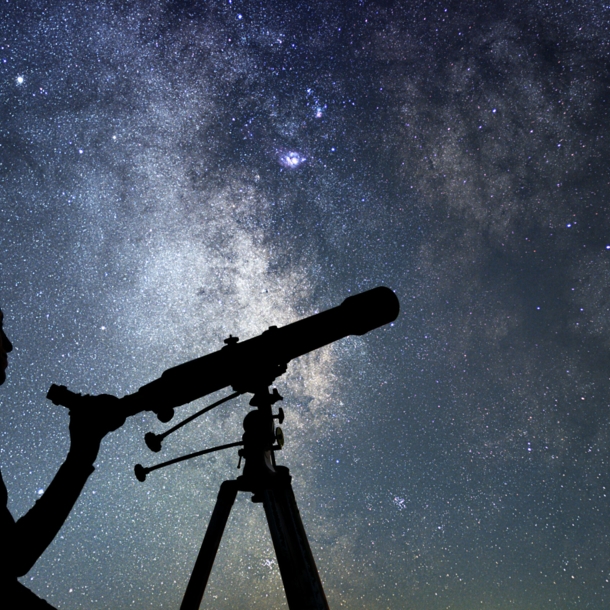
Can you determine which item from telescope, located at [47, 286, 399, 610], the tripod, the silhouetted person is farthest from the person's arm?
the tripod

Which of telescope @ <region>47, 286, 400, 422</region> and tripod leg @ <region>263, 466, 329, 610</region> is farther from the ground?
telescope @ <region>47, 286, 400, 422</region>

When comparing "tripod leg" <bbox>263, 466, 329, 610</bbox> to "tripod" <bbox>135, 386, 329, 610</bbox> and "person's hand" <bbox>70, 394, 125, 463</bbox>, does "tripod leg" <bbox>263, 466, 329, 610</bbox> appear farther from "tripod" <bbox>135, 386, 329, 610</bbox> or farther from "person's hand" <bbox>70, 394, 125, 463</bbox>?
"person's hand" <bbox>70, 394, 125, 463</bbox>

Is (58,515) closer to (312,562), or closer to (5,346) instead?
(5,346)

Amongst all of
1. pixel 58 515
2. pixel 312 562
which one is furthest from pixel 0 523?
pixel 312 562

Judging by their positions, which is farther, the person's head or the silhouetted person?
the person's head

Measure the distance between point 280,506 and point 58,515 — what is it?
3.42 feet

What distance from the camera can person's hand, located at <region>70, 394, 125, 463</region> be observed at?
7.20ft

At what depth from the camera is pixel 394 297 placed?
9.80ft

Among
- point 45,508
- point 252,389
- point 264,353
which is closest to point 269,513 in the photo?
point 252,389

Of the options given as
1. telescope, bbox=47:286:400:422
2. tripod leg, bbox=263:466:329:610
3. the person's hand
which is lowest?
tripod leg, bbox=263:466:329:610

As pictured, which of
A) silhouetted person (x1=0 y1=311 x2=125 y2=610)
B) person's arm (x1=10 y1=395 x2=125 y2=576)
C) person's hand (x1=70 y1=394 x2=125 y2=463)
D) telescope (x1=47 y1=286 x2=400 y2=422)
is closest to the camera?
silhouetted person (x1=0 y1=311 x2=125 y2=610)

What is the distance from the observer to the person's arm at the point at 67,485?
1748 mm

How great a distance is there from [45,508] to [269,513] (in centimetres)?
106

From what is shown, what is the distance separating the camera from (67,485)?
77.5 inches
